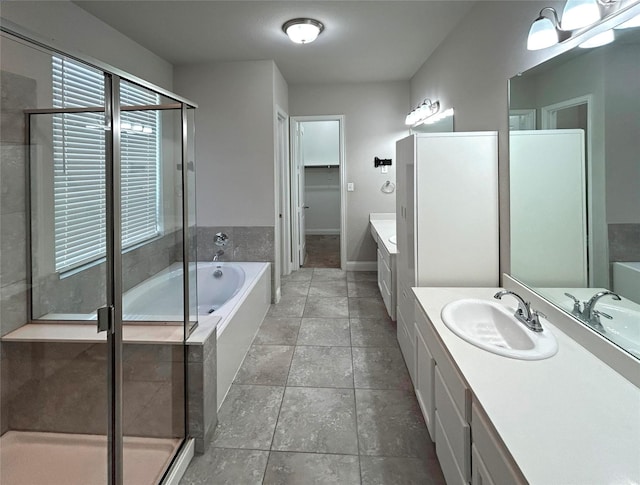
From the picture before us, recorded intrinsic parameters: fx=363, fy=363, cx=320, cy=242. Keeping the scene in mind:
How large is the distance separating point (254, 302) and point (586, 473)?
2682 millimetres

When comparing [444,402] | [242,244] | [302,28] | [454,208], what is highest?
[302,28]

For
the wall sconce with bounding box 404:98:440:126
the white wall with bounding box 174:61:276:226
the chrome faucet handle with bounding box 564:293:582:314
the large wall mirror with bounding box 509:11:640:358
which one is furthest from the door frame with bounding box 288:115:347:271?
the chrome faucet handle with bounding box 564:293:582:314

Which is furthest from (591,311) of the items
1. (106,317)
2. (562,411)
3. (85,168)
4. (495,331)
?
(85,168)

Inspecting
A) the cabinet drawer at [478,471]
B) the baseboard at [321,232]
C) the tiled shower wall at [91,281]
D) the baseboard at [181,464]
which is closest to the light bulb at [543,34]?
the cabinet drawer at [478,471]

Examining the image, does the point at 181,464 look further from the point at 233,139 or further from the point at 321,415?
the point at 233,139

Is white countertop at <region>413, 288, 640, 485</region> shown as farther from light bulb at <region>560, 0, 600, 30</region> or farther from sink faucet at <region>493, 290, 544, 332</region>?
light bulb at <region>560, 0, 600, 30</region>

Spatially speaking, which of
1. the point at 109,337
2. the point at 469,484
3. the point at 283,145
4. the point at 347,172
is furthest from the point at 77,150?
the point at 347,172

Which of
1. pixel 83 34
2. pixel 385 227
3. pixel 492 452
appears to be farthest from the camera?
pixel 385 227

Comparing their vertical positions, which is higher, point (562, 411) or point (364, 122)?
point (364, 122)

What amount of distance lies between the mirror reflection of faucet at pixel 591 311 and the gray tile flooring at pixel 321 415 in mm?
952

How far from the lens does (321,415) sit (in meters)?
2.12

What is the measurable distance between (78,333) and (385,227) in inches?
140

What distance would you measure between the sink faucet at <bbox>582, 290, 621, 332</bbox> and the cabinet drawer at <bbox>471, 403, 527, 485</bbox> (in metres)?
0.62

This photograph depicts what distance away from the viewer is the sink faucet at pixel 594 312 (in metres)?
1.32
